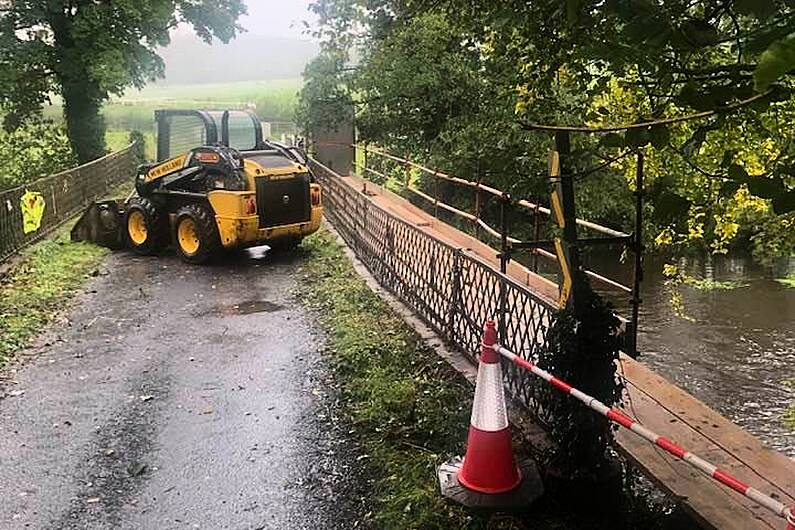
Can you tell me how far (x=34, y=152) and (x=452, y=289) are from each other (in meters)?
20.8

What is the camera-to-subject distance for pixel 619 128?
2285 millimetres

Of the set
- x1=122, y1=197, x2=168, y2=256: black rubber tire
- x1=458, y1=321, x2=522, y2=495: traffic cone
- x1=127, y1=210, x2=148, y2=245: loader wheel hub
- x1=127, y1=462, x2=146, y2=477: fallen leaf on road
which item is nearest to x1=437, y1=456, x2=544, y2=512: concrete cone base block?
x1=458, y1=321, x2=522, y2=495: traffic cone

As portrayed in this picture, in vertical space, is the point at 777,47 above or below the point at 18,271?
above

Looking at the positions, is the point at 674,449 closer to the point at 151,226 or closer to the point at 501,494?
the point at 501,494

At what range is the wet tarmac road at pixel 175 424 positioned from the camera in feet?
15.6

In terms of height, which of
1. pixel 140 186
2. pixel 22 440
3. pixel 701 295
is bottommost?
pixel 701 295

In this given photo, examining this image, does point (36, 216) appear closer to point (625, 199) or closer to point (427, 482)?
point (427, 482)


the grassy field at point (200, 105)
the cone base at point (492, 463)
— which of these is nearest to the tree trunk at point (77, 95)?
the grassy field at point (200, 105)

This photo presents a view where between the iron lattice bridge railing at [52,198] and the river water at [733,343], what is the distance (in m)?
9.53

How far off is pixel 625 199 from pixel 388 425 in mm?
12748

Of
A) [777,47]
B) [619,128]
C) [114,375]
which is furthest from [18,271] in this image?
[777,47]

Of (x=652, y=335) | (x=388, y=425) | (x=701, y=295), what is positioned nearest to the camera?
(x=388, y=425)

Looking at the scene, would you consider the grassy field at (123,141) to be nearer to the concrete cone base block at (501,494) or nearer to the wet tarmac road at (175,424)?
the wet tarmac road at (175,424)

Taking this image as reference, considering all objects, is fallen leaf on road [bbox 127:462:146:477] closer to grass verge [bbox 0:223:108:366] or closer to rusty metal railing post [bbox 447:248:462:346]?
grass verge [bbox 0:223:108:366]
